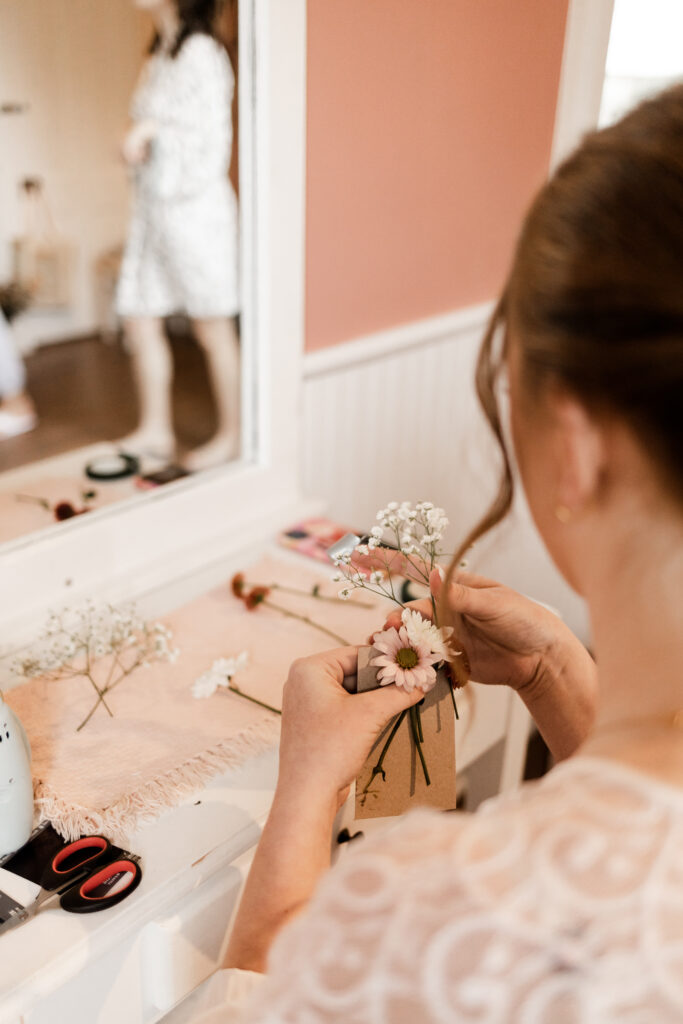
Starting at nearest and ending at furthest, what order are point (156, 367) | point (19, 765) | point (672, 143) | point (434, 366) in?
point (672, 143) → point (19, 765) → point (156, 367) → point (434, 366)

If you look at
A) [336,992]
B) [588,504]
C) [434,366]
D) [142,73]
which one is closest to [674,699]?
[588,504]

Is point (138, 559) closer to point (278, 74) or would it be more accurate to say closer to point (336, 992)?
point (278, 74)

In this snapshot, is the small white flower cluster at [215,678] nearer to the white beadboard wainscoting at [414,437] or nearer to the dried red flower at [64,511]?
the dried red flower at [64,511]

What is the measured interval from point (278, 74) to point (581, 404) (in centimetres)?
90

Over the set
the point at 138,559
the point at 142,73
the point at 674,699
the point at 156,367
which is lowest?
the point at 138,559

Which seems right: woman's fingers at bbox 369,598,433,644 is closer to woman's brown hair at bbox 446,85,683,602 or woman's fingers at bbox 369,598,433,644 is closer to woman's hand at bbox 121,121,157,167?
woman's brown hair at bbox 446,85,683,602

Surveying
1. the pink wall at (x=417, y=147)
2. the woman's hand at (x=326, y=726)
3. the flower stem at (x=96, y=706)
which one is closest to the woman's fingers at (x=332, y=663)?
the woman's hand at (x=326, y=726)

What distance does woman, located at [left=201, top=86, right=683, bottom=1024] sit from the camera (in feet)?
1.47

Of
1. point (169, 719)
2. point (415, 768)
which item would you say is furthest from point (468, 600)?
point (169, 719)

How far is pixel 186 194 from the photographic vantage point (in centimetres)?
137

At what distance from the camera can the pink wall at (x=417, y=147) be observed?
1.38 meters

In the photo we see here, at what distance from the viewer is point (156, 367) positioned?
155cm

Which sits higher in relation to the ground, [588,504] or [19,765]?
[588,504]

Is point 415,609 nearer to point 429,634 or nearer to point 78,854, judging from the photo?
point 429,634
